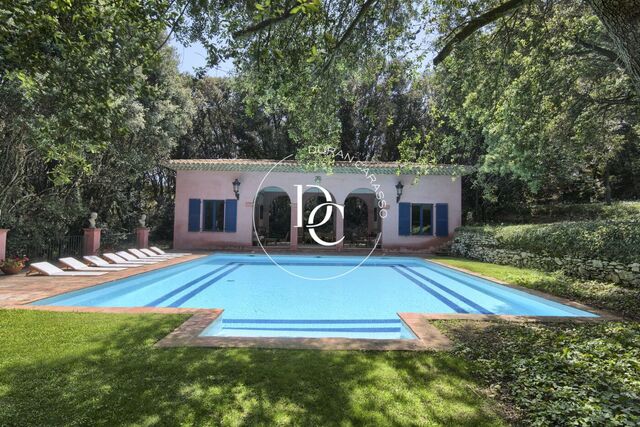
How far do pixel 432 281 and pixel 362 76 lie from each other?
6.31 metres

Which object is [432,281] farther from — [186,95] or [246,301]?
[186,95]

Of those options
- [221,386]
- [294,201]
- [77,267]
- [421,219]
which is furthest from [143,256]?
[421,219]

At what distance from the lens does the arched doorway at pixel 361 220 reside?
1951 centimetres

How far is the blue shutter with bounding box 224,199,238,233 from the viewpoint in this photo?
17.5 m

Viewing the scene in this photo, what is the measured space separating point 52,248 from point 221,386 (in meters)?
12.1

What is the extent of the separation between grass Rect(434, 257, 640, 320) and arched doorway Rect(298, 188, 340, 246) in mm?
11623

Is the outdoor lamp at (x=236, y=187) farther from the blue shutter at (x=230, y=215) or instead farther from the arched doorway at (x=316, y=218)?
the arched doorway at (x=316, y=218)

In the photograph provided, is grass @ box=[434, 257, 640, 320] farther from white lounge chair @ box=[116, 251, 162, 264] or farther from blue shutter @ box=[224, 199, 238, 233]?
blue shutter @ box=[224, 199, 238, 233]

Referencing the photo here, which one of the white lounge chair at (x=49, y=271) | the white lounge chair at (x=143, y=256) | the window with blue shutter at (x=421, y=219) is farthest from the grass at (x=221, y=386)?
the window with blue shutter at (x=421, y=219)

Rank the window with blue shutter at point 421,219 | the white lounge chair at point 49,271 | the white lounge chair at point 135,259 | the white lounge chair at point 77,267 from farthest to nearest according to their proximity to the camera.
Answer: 1. the window with blue shutter at point 421,219
2. the white lounge chair at point 135,259
3. the white lounge chair at point 77,267
4. the white lounge chair at point 49,271

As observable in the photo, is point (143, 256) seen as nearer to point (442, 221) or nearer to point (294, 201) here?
point (294, 201)

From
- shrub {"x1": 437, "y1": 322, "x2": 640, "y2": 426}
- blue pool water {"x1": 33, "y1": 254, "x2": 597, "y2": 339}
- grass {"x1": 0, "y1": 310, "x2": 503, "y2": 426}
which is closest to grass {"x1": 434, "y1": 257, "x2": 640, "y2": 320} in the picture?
blue pool water {"x1": 33, "y1": 254, "x2": 597, "y2": 339}

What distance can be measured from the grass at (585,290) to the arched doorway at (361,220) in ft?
32.2

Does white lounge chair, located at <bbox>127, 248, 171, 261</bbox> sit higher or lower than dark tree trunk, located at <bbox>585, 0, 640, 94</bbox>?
lower
